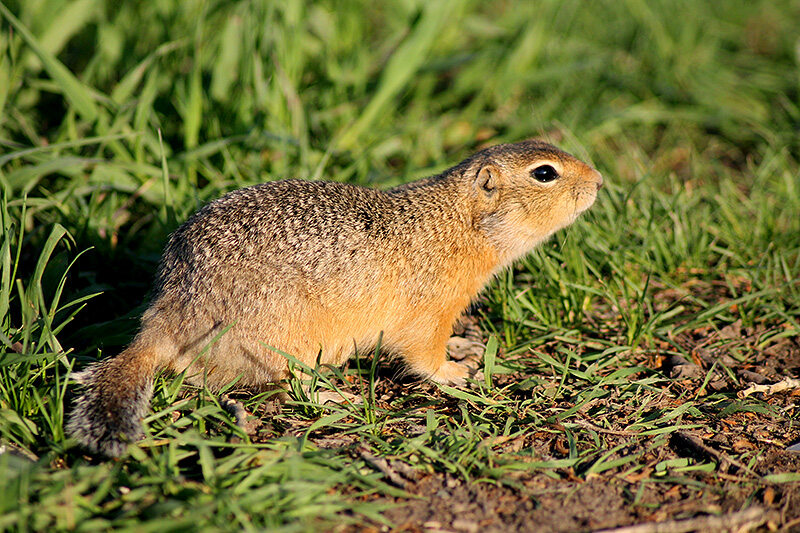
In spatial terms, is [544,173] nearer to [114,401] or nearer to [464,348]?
[464,348]

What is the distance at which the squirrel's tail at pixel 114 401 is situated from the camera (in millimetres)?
3051

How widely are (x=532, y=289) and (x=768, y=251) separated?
4.99 ft

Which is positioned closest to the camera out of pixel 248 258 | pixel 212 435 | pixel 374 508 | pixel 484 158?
pixel 374 508

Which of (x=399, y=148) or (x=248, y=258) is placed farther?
(x=399, y=148)

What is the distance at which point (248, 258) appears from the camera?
12.4 feet

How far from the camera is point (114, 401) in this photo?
127 inches

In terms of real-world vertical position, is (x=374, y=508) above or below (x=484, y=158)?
below

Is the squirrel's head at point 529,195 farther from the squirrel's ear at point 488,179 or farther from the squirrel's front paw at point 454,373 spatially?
the squirrel's front paw at point 454,373

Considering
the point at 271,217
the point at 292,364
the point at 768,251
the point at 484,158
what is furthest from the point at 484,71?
the point at 292,364

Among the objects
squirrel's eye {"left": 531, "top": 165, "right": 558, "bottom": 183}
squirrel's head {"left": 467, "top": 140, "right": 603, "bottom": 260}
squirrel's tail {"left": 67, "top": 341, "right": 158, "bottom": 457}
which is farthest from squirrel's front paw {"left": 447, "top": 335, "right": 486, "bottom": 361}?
squirrel's tail {"left": 67, "top": 341, "right": 158, "bottom": 457}

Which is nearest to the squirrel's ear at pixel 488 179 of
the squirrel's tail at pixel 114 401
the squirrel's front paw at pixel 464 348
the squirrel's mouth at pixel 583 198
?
the squirrel's mouth at pixel 583 198

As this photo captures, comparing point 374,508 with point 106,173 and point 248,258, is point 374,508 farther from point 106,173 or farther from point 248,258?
point 106,173

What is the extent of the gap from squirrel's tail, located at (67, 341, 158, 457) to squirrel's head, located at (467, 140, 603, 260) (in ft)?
7.00

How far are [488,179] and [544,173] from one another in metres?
0.34
